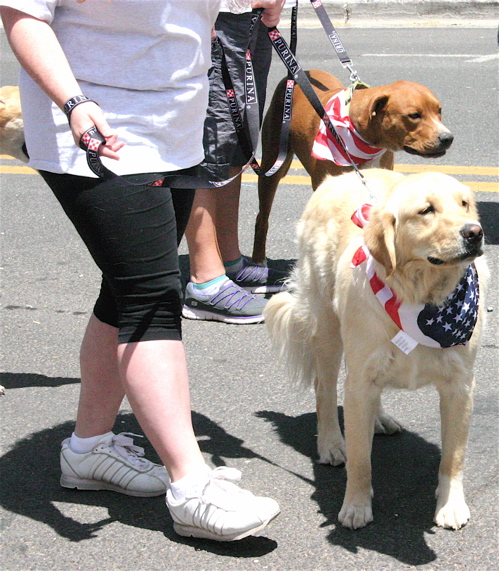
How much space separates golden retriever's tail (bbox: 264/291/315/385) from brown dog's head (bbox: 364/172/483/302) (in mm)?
737

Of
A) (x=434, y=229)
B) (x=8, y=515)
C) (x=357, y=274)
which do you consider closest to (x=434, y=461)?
(x=357, y=274)

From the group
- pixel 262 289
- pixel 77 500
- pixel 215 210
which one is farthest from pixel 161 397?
pixel 262 289

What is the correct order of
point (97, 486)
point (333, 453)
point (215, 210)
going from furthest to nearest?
point (215, 210), point (333, 453), point (97, 486)

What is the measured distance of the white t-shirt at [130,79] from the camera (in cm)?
214

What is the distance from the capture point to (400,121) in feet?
14.2

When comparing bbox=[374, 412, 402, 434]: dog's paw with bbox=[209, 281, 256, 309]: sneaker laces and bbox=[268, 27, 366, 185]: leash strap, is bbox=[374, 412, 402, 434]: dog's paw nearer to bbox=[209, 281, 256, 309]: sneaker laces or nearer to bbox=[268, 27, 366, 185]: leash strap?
bbox=[268, 27, 366, 185]: leash strap

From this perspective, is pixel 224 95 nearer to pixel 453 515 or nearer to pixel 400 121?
pixel 400 121

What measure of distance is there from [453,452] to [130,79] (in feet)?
4.79

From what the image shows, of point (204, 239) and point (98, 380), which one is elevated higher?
point (98, 380)

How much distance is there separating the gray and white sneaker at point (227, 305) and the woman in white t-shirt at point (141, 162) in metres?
1.72

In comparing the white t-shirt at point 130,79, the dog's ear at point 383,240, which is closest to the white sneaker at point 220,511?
the dog's ear at point 383,240

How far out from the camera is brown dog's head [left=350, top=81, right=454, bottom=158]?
4305 millimetres

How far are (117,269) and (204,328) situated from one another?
184cm

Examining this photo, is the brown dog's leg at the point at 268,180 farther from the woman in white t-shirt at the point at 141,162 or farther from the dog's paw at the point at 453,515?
the dog's paw at the point at 453,515
